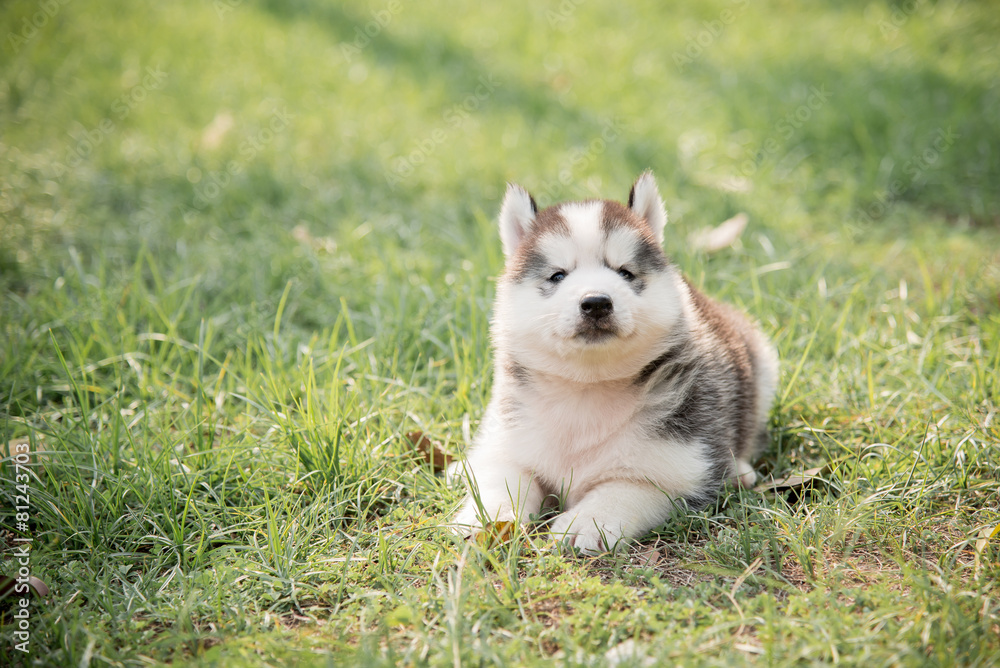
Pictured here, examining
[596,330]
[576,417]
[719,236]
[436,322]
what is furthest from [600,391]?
[719,236]

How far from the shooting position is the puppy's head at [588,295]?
2.81 metres

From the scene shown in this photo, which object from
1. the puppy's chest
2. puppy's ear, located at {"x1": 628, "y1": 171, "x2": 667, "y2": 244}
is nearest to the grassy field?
the puppy's chest

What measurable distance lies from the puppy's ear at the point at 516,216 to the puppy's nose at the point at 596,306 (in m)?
0.60

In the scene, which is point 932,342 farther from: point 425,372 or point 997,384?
point 425,372

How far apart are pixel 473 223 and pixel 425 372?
2091 mm

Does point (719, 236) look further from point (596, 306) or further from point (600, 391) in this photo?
point (596, 306)

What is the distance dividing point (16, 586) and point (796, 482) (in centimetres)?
290

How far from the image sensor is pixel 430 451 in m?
3.41

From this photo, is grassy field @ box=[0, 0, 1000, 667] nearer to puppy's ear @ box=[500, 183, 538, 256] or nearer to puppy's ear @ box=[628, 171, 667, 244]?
puppy's ear @ box=[500, 183, 538, 256]

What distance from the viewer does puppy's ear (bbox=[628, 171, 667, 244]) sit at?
3.24m

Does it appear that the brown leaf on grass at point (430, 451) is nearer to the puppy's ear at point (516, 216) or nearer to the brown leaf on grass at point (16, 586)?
the puppy's ear at point (516, 216)

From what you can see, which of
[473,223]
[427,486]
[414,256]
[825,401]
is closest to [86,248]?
[414,256]

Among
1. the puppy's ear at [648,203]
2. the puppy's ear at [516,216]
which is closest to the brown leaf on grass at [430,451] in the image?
the puppy's ear at [516,216]

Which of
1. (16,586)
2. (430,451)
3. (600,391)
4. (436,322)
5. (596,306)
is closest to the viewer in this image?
(16,586)
